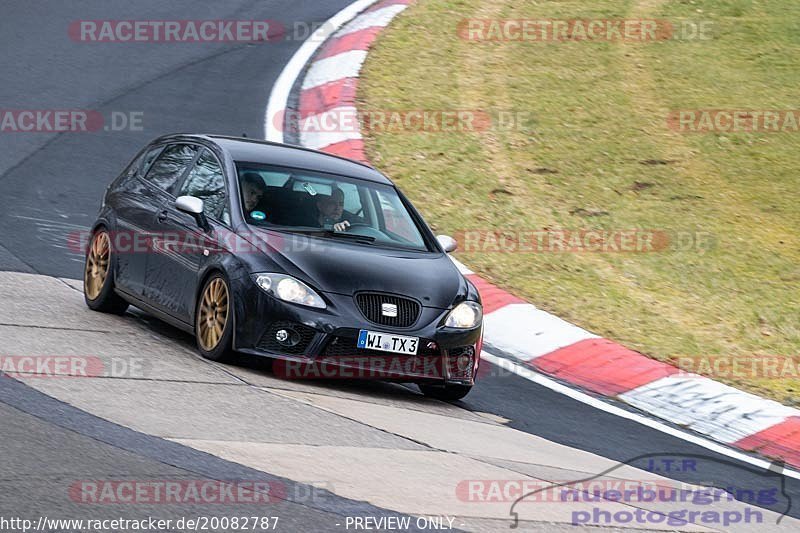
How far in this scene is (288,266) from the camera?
8.45 m

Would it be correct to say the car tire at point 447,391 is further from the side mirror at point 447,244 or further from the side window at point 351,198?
the side window at point 351,198

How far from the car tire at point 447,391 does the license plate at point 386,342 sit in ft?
1.74

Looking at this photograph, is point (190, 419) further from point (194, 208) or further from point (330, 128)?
point (330, 128)

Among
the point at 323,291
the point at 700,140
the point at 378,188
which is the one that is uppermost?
the point at 700,140

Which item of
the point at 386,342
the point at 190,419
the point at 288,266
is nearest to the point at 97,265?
the point at 288,266

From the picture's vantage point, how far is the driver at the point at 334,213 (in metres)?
9.16

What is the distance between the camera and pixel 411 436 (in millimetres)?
7480

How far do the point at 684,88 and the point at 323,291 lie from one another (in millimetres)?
10894

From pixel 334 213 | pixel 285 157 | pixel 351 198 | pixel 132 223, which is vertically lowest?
pixel 132 223

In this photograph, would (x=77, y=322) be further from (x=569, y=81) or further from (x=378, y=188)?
(x=569, y=81)

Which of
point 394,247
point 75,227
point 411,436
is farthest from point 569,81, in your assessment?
point 411,436

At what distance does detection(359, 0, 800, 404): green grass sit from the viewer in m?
11.9

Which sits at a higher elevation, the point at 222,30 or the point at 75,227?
the point at 222,30

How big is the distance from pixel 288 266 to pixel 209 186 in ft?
4.37
